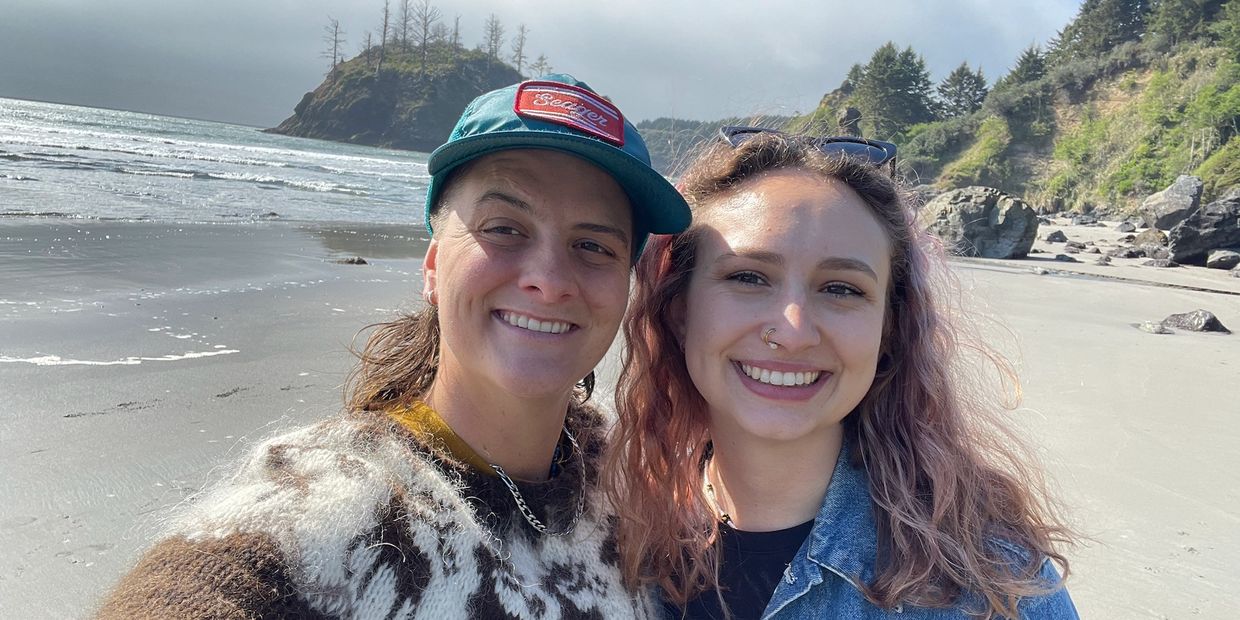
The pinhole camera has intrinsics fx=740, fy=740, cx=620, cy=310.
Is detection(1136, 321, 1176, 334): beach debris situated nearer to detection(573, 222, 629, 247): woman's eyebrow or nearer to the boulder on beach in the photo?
the boulder on beach

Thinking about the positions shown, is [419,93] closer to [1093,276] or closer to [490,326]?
[1093,276]

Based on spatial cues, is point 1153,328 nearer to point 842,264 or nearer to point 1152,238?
point 842,264

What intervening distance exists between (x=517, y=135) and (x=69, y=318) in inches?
270

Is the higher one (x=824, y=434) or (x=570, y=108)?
(x=570, y=108)

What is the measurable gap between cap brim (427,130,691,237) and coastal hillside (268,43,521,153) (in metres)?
98.4

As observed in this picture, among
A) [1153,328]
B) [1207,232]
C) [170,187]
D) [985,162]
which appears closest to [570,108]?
[1153,328]

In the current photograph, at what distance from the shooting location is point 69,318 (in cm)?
672

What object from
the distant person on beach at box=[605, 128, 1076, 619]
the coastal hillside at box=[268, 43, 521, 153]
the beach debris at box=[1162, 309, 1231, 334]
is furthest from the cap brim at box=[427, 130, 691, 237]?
the coastal hillside at box=[268, 43, 521, 153]

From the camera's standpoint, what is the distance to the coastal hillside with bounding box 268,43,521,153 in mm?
97500

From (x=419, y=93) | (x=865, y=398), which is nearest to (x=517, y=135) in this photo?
(x=865, y=398)

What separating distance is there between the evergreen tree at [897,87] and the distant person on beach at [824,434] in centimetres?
6099

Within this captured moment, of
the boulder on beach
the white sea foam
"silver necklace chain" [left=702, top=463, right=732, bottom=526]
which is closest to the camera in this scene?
"silver necklace chain" [left=702, top=463, right=732, bottom=526]

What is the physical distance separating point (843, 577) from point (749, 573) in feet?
0.99

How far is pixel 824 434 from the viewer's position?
216cm
